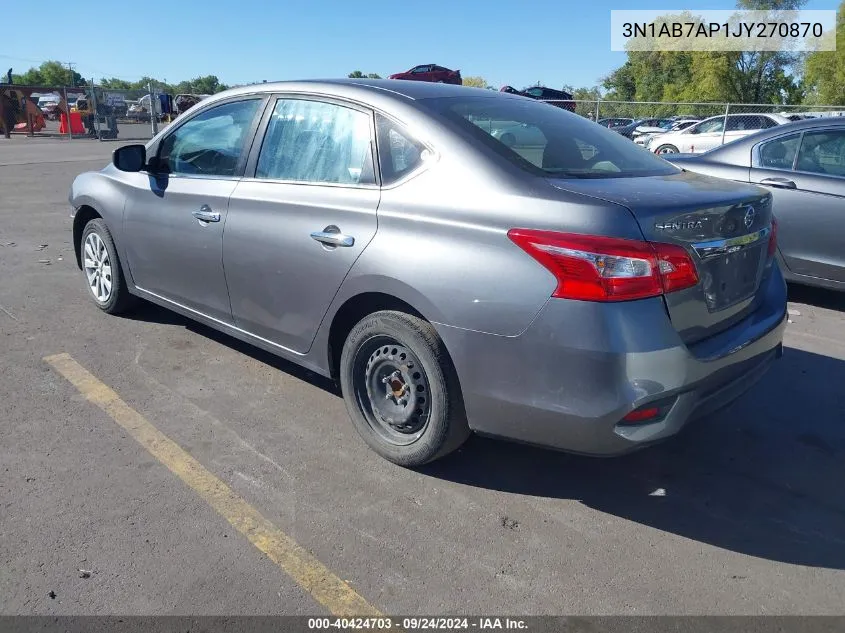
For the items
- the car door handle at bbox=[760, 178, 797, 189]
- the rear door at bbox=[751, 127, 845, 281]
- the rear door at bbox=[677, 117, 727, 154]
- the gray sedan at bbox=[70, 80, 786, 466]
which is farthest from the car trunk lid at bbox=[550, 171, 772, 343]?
the rear door at bbox=[677, 117, 727, 154]

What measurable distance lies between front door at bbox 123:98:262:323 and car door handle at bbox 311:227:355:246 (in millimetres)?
830

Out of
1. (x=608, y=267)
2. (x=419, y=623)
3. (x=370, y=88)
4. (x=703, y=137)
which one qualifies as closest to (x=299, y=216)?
(x=370, y=88)

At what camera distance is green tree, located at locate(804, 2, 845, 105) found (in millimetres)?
46984

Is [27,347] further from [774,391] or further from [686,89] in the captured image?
[686,89]

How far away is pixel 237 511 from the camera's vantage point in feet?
9.69

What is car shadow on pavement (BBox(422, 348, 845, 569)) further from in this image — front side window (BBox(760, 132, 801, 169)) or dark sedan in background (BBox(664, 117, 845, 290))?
front side window (BBox(760, 132, 801, 169))

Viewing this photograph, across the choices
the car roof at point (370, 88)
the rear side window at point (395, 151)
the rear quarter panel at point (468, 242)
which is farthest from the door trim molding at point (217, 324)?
the car roof at point (370, 88)

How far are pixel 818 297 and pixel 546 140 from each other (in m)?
4.32

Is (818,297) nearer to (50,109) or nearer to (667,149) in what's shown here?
(667,149)

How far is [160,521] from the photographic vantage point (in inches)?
113

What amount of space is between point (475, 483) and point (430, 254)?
43.3 inches

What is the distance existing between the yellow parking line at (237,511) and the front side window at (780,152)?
534 cm

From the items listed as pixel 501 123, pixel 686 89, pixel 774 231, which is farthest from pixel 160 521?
pixel 686 89

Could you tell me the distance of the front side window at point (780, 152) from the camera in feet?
19.7
